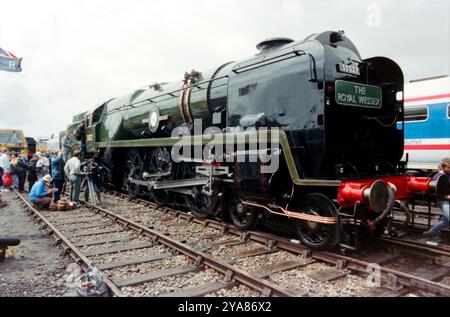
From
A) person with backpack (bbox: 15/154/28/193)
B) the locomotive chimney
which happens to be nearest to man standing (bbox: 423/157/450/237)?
the locomotive chimney

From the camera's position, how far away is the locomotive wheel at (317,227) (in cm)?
485

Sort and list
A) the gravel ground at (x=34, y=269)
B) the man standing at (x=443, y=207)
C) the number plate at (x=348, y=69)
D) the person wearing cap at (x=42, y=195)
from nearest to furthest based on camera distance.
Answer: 1. the gravel ground at (x=34, y=269)
2. the number plate at (x=348, y=69)
3. the man standing at (x=443, y=207)
4. the person wearing cap at (x=42, y=195)

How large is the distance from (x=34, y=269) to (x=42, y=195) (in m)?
5.10

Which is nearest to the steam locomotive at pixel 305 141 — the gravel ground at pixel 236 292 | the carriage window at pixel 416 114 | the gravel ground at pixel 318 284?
the gravel ground at pixel 318 284

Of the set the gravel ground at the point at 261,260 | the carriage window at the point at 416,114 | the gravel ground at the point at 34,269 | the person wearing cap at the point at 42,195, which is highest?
the carriage window at the point at 416,114

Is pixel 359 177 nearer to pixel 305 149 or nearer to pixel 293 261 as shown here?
pixel 305 149

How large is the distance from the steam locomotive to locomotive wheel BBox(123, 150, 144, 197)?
9.54ft

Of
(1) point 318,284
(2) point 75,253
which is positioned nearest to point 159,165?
(2) point 75,253

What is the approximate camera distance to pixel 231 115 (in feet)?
20.8

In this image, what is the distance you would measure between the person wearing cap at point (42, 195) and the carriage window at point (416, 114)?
10.2 meters

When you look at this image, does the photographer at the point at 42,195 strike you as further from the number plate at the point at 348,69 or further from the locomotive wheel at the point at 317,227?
the number plate at the point at 348,69

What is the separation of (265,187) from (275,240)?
2.93ft

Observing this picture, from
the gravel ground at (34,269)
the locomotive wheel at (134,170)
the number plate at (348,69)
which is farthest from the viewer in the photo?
the locomotive wheel at (134,170)
